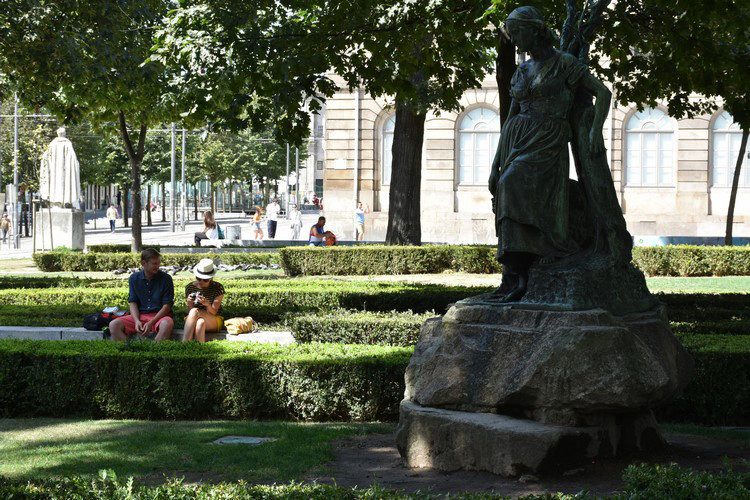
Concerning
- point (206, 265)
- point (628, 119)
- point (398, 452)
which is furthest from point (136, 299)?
point (628, 119)

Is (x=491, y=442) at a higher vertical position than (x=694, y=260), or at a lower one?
lower

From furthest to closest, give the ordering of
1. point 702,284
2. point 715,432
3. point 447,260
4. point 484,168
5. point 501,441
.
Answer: point 484,168 < point 447,260 < point 702,284 < point 715,432 < point 501,441

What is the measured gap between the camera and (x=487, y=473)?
652 cm

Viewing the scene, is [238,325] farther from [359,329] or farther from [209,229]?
[209,229]

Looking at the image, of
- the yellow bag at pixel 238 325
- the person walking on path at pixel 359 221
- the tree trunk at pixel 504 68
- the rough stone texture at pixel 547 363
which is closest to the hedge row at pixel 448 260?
the tree trunk at pixel 504 68

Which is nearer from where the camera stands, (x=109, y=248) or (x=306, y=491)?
(x=306, y=491)

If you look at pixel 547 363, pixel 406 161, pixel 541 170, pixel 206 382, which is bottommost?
pixel 206 382

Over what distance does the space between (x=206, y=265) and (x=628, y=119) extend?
26.4 metres

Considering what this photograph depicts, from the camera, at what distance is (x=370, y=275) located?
74.5 ft

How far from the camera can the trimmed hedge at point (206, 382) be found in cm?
885

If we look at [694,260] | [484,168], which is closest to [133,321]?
[694,260]

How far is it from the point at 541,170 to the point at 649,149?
29.5m

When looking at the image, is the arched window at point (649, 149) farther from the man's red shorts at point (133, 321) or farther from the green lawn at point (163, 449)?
the green lawn at point (163, 449)

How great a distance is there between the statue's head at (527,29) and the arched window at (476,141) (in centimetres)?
2918
